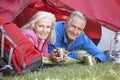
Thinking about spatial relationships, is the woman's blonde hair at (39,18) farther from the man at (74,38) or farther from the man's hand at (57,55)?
the man's hand at (57,55)

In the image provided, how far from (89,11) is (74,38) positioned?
422 mm

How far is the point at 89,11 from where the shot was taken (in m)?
3.71

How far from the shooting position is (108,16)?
148 inches

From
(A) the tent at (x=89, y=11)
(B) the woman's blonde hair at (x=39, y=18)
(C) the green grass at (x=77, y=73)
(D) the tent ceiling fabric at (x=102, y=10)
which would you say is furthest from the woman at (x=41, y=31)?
(D) the tent ceiling fabric at (x=102, y=10)

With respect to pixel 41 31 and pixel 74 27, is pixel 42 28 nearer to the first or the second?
pixel 41 31

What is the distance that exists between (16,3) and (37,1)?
1.71 feet

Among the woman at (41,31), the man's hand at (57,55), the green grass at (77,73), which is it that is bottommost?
the green grass at (77,73)

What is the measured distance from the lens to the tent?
3455mm

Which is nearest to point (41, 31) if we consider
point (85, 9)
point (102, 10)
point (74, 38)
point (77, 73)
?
point (74, 38)

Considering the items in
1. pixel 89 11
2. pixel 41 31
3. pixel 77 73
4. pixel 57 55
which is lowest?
pixel 77 73

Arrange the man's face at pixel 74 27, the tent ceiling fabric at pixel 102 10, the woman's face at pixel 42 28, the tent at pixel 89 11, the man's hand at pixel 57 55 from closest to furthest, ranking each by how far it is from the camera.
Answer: the man's hand at pixel 57 55, the woman's face at pixel 42 28, the man's face at pixel 74 27, the tent at pixel 89 11, the tent ceiling fabric at pixel 102 10

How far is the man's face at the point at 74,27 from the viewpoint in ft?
10.9

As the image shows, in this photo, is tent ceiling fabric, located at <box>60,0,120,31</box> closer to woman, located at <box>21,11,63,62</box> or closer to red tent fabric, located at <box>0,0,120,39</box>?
red tent fabric, located at <box>0,0,120,39</box>

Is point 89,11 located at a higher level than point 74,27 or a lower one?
higher
